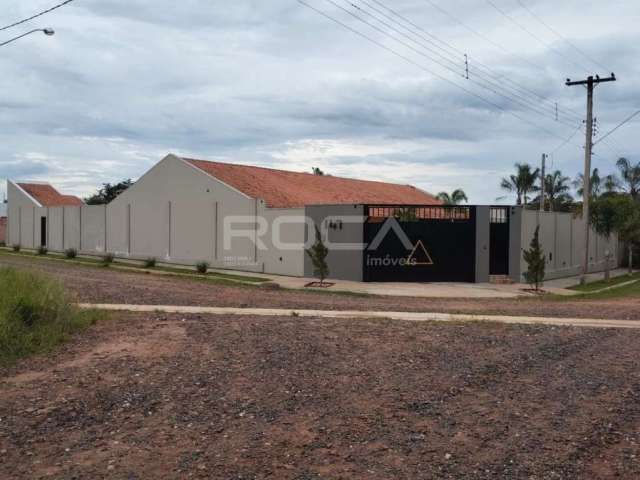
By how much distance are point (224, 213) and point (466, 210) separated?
1236cm

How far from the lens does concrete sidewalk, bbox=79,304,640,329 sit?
13453 mm

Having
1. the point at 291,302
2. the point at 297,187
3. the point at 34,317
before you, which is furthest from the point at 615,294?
the point at 34,317

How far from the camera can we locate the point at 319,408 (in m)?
6.66

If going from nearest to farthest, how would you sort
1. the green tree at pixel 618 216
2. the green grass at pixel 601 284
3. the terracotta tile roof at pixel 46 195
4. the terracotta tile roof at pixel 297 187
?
the green grass at pixel 601 284, the terracotta tile roof at pixel 297 187, the green tree at pixel 618 216, the terracotta tile roof at pixel 46 195

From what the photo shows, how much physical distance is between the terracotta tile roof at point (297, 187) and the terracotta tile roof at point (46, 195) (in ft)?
68.8

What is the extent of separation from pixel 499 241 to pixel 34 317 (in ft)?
70.5

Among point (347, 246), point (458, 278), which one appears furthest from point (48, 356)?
point (458, 278)

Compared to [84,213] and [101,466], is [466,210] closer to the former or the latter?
[101,466]

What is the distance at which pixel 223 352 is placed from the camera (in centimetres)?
912

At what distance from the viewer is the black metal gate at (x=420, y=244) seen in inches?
1053

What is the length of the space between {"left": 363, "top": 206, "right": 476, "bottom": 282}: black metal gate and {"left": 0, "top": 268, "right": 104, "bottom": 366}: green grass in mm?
15987

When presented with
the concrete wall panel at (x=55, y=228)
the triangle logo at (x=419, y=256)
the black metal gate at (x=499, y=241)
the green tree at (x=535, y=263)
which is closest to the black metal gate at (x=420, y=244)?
the triangle logo at (x=419, y=256)

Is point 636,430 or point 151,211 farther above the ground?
point 151,211

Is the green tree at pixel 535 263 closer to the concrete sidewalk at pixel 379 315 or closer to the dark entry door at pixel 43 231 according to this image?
the concrete sidewalk at pixel 379 315
